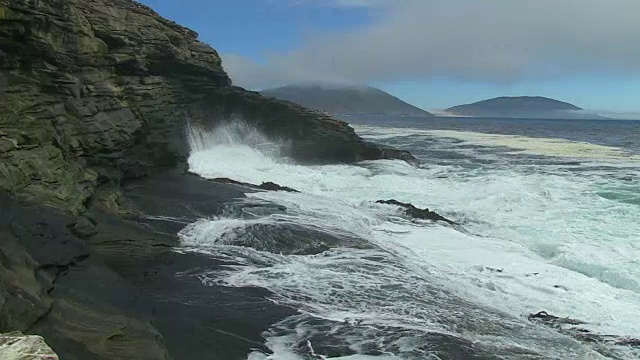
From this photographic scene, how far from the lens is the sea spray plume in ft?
98.8

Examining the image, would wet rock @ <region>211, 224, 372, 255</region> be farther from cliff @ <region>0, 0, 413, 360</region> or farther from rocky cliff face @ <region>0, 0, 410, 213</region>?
rocky cliff face @ <region>0, 0, 410, 213</region>

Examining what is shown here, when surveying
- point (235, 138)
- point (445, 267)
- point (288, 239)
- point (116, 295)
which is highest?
point (235, 138)

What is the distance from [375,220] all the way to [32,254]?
10.6 m

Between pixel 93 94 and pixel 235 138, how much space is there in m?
15.8

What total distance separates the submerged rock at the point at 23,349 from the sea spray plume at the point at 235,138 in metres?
23.8

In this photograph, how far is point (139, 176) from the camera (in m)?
19.2

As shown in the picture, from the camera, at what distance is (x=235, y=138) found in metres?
33.6

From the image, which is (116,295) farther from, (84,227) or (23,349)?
(23,349)

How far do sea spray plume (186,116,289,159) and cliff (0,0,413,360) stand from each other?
126 inches

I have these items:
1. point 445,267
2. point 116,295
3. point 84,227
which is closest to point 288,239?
point 445,267

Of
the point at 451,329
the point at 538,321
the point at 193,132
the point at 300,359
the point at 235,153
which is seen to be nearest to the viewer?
the point at 300,359

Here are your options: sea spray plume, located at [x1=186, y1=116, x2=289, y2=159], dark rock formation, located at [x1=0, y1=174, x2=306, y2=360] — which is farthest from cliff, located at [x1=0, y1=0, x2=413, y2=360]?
sea spray plume, located at [x1=186, y1=116, x2=289, y2=159]

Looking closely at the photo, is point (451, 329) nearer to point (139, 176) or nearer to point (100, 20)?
point (139, 176)

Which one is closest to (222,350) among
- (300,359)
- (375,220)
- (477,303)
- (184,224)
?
(300,359)
